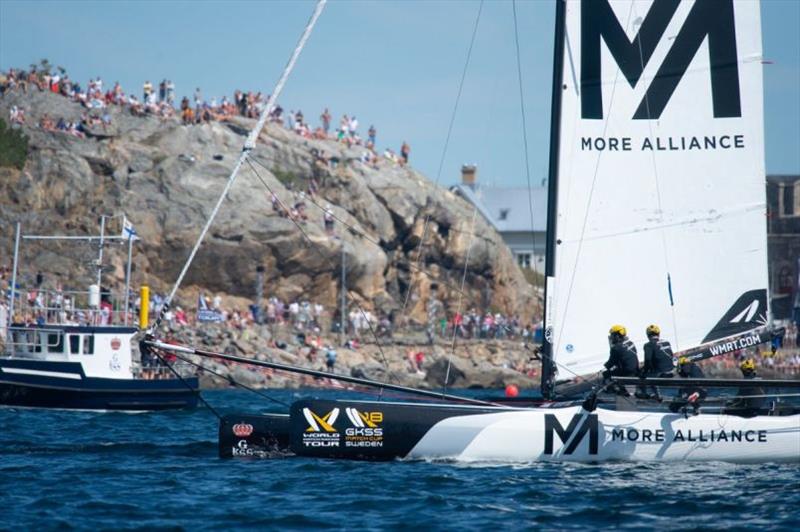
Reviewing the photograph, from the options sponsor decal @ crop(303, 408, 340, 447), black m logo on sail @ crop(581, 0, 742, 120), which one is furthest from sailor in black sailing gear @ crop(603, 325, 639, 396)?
sponsor decal @ crop(303, 408, 340, 447)

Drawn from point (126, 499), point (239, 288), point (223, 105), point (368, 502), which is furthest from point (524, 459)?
point (223, 105)

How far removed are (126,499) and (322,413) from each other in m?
3.92

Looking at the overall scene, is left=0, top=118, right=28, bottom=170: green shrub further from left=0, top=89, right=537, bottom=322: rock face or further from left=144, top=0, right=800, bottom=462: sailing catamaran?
left=144, top=0, right=800, bottom=462: sailing catamaran

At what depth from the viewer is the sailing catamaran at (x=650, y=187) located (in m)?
18.5

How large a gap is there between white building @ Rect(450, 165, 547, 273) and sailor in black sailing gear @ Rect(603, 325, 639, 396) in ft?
214

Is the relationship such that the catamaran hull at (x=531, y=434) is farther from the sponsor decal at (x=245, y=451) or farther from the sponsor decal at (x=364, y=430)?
the sponsor decal at (x=245, y=451)

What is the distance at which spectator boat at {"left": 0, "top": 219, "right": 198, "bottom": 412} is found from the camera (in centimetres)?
3072

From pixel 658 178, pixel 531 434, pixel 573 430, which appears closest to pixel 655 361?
pixel 573 430

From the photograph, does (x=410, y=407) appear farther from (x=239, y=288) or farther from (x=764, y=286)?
(x=239, y=288)

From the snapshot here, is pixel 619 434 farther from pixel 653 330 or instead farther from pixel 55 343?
pixel 55 343

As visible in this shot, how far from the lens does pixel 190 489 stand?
1492 centimetres

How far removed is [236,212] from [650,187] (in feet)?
114

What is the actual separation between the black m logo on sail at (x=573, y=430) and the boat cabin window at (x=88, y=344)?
17.8 m

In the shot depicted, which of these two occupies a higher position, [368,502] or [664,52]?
[664,52]
